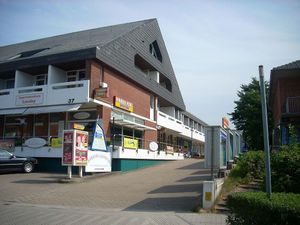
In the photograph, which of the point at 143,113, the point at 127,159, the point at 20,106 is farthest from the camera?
the point at 143,113

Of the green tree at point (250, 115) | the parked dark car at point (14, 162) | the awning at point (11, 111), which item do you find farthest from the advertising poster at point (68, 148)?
the green tree at point (250, 115)

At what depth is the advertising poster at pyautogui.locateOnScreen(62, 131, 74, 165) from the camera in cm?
1736

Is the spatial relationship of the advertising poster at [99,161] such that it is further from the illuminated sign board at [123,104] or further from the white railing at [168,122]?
the white railing at [168,122]

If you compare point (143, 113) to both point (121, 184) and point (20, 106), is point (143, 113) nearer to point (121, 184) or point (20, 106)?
point (20, 106)

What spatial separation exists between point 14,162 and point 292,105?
20190 mm

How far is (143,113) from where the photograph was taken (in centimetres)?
3153

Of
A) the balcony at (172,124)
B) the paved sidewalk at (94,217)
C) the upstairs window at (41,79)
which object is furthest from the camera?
the balcony at (172,124)

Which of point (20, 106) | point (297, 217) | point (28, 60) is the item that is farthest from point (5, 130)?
point (297, 217)

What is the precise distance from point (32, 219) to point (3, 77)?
2372 centimetres

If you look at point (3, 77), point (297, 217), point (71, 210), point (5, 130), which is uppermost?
point (3, 77)

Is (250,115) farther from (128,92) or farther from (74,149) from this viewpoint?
(74,149)

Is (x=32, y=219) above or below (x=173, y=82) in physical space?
below

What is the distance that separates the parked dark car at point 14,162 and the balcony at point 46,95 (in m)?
4.62

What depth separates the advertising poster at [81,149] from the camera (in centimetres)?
1750
